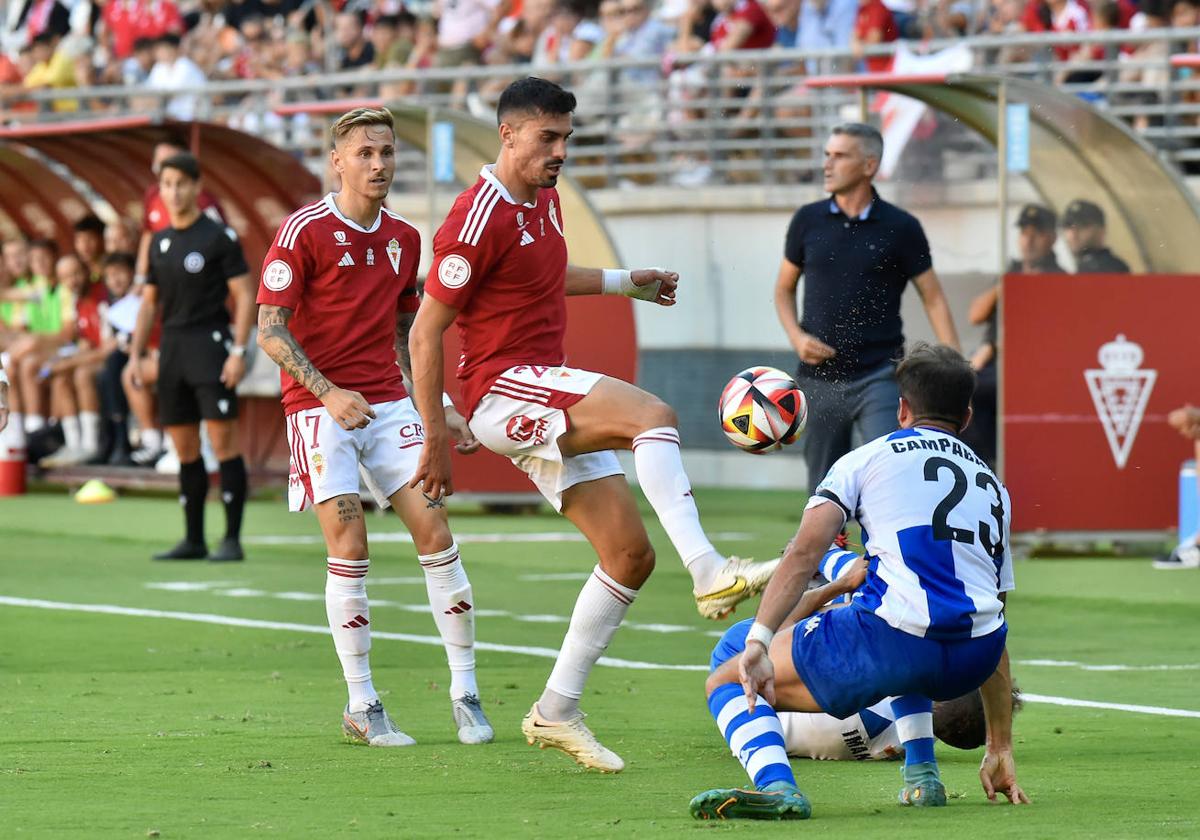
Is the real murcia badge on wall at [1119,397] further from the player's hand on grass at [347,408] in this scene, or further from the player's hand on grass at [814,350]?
the player's hand on grass at [347,408]

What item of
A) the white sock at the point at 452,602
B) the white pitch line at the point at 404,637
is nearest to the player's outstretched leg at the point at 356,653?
the white sock at the point at 452,602

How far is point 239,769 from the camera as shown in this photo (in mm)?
7504

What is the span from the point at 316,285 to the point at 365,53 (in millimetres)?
18306

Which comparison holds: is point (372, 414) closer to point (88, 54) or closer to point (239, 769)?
point (239, 769)

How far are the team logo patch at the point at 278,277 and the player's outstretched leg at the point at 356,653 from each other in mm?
1071

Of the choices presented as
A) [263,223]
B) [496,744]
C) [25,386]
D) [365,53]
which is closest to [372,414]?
[496,744]

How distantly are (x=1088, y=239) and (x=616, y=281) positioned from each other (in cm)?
877

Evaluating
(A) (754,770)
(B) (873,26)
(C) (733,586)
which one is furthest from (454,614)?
(B) (873,26)

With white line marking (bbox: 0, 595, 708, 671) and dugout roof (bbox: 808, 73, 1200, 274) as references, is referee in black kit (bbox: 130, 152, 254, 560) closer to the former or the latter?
white line marking (bbox: 0, 595, 708, 671)

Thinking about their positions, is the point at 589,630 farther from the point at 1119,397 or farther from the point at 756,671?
the point at 1119,397

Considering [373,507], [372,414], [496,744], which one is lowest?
[373,507]

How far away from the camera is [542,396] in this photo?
7.66m

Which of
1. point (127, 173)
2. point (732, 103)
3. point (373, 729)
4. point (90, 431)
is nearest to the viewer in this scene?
point (373, 729)

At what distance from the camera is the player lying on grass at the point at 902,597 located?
255 inches
